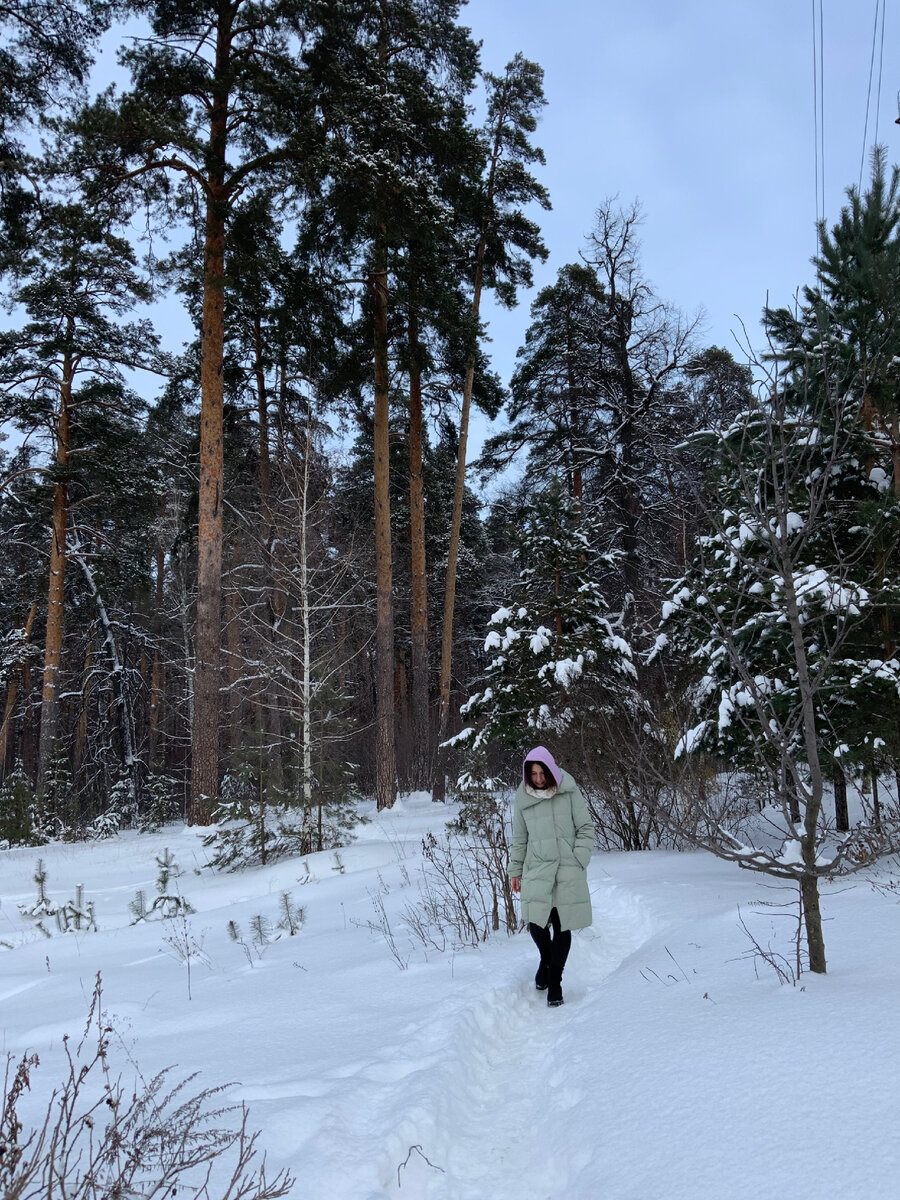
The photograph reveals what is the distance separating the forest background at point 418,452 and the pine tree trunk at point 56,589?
8 centimetres

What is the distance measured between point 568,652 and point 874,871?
14.5 feet

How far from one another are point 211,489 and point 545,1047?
34.9ft

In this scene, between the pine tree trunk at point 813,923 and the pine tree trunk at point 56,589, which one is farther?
the pine tree trunk at point 56,589

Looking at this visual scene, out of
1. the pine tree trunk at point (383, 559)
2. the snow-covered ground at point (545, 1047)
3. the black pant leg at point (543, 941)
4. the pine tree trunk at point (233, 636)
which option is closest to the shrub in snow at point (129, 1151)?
the snow-covered ground at point (545, 1047)

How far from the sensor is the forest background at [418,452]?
20.9ft

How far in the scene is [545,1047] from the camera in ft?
12.8

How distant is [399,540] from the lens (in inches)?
998

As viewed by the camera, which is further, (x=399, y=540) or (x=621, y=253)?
(x=399, y=540)

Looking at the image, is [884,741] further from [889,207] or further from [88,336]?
[88,336]

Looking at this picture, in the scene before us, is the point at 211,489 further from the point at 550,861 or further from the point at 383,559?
the point at 550,861

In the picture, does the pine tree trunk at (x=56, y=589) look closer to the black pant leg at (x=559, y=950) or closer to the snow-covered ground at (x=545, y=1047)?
the snow-covered ground at (x=545, y=1047)

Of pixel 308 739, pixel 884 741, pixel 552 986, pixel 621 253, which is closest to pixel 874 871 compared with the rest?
pixel 884 741

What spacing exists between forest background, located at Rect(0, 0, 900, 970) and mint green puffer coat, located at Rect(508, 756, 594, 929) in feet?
2.14

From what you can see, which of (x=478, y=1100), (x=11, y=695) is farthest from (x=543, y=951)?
(x=11, y=695)
